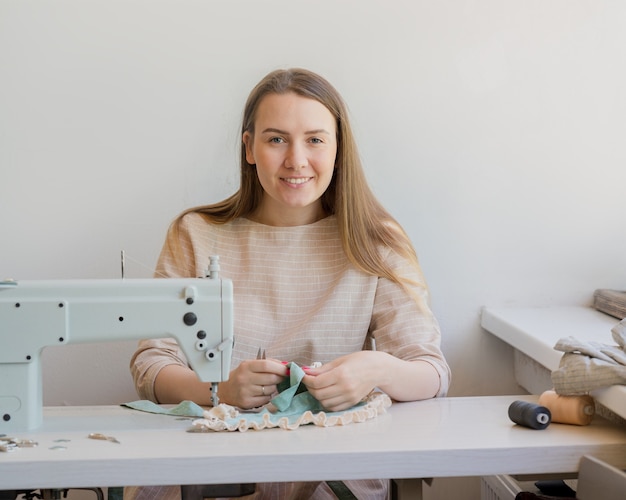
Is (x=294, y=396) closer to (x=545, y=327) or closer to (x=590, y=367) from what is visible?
(x=590, y=367)

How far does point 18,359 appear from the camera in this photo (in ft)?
4.93

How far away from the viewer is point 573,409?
4.98 ft

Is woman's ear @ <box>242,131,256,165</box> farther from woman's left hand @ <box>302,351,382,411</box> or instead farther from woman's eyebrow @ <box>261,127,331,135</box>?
woman's left hand @ <box>302,351,382,411</box>

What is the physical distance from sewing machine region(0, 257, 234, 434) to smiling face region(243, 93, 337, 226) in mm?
414

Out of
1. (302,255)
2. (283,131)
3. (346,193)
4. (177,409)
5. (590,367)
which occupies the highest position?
(283,131)

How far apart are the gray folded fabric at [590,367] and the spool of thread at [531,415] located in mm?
76

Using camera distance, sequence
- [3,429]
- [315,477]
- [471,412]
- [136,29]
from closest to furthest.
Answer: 1. [315,477]
2. [3,429]
3. [471,412]
4. [136,29]

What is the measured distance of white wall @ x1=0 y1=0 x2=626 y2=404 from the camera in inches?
88.6

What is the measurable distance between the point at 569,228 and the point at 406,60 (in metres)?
0.61

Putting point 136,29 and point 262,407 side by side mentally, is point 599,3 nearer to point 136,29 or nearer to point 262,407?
point 136,29

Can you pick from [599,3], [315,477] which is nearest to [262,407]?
[315,477]

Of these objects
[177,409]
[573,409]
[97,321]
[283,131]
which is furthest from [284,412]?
[283,131]

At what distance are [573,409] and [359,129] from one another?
102 centimetres

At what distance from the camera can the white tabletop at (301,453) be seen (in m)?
1.33
